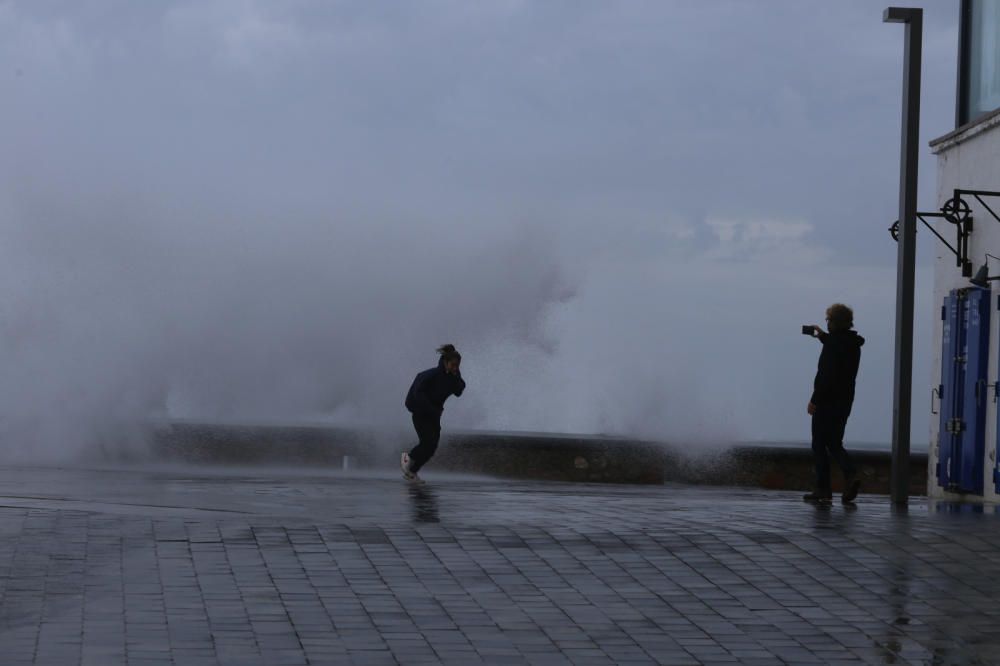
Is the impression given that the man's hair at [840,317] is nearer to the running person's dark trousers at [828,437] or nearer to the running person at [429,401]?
the running person's dark trousers at [828,437]

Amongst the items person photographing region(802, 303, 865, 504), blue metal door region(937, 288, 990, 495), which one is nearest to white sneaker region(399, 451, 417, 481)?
person photographing region(802, 303, 865, 504)

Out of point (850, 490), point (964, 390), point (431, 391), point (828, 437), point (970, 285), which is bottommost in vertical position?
point (850, 490)

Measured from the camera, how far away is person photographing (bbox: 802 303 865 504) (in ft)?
47.6

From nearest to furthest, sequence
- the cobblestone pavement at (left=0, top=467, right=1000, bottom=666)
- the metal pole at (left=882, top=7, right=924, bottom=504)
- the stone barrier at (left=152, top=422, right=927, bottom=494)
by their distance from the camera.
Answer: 1. the cobblestone pavement at (left=0, top=467, right=1000, bottom=666)
2. the metal pole at (left=882, top=7, right=924, bottom=504)
3. the stone barrier at (left=152, top=422, right=927, bottom=494)

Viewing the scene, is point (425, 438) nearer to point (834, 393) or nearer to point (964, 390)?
point (834, 393)

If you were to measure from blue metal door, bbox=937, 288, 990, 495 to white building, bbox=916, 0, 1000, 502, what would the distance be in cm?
1

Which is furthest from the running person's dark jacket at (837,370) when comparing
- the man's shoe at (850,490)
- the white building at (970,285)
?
the white building at (970,285)

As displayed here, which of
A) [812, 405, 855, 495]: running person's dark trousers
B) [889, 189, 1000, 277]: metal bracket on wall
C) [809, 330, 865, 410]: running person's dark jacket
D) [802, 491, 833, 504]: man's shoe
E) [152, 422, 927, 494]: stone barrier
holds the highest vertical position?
[889, 189, 1000, 277]: metal bracket on wall

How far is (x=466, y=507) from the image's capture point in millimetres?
13125

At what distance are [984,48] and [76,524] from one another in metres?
12.8

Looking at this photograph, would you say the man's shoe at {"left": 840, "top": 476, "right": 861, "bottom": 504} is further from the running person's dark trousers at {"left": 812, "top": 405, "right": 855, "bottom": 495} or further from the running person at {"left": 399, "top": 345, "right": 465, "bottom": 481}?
the running person at {"left": 399, "top": 345, "right": 465, "bottom": 481}

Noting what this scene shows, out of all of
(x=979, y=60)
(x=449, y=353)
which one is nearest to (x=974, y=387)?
(x=979, y=60)

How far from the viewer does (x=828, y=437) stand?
48.2ft

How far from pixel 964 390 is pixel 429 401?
20.3 ft
